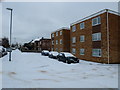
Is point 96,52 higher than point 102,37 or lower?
lower

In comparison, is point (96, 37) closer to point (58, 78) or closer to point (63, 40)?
point (58, 78)

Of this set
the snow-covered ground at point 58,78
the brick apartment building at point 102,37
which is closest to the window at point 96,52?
the brick apartment building at point 102,37

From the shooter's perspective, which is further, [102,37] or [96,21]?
[96,21]

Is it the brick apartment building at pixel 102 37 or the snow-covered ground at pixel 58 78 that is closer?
the snow-covered ground at pixel 58 78

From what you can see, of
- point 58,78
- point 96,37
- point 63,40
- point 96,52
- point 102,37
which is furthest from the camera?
point 63,40

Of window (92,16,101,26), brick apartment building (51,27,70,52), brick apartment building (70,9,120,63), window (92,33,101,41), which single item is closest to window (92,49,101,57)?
brick apartment building (70,9,120,63)

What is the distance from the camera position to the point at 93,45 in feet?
67.8

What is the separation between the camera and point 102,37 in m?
18.7

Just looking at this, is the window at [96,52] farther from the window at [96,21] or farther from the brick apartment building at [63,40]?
the brick apartment building at [63,40]

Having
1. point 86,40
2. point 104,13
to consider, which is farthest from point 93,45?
point 104,13

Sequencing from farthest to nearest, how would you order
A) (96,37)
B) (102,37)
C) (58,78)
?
(96,37)
(102,37)
(58,78)

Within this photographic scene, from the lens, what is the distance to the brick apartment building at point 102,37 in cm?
1802

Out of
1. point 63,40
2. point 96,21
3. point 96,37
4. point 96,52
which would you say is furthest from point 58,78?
point 63,40

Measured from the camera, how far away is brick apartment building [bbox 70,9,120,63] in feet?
59.1
